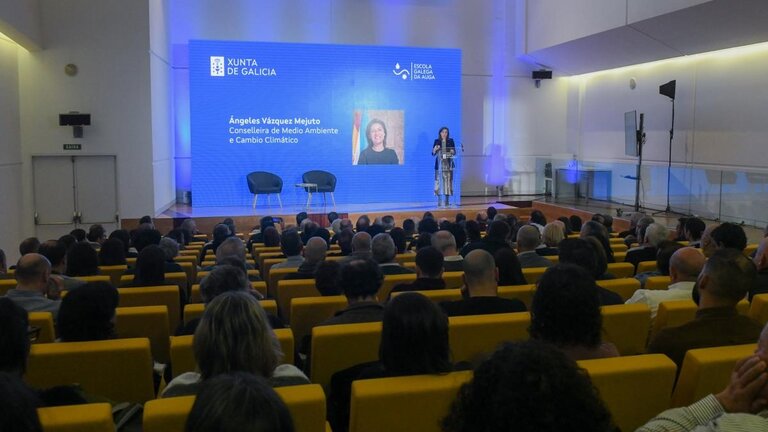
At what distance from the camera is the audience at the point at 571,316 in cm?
236

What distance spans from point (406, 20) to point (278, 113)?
3.90 metres

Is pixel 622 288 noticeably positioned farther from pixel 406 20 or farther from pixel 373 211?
pixel 406 20

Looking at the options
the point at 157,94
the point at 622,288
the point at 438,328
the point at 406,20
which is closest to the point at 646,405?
the point at 438,328

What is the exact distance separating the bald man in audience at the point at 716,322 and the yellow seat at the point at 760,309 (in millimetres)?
626

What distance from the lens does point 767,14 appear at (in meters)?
9.08

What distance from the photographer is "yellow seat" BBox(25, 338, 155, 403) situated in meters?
2.51

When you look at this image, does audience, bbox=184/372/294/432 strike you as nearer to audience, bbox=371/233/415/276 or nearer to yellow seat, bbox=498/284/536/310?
yellow seat, bbox=498/284/536/310

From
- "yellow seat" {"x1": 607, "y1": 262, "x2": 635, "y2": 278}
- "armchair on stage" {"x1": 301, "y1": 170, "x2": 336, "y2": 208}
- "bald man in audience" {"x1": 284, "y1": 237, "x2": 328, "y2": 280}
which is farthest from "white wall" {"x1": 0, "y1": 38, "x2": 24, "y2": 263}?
"yellow seat" {"x1": 607, "y1": 262, "x2": 635, "y2": 278}

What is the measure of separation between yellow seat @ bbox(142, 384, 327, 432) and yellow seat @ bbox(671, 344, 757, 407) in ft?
4.11

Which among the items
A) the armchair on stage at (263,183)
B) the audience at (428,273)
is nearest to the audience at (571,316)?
the audience at (428,273)

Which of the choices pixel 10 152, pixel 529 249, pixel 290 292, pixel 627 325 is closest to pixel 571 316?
pixel 627 325

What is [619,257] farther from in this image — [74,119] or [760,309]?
[74,119]

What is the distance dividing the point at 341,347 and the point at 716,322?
5.17 ft

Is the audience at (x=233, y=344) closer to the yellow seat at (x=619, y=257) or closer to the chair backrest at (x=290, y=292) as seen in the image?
the chair backrest at (x=290, y=292)
